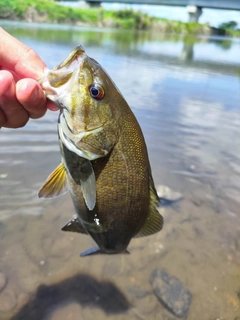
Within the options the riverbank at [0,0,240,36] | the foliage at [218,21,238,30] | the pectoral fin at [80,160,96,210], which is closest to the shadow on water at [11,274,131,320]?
the pectoral fin at [80,160,96,210]

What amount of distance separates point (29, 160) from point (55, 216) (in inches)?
62.3

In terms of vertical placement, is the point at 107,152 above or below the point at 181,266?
above

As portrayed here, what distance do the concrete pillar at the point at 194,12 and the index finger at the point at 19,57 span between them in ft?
202

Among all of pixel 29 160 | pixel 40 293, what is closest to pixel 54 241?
pixel 40 293

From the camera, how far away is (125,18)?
54.4 m

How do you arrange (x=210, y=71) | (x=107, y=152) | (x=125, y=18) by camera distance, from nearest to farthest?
1. (x=107, y=152)
2. (x=210, y=71)
3. (x=125, y=18)

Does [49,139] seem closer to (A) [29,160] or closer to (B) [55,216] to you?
(A) [29,160]

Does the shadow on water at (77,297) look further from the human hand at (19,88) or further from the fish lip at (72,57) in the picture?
the fish lip at (72,57)

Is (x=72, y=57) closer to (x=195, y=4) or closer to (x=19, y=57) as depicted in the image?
(x=19, y=57)

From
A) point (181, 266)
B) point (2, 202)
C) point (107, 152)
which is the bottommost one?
point (181, 266)

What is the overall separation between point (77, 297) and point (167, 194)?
2289mm

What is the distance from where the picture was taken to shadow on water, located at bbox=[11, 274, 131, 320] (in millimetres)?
3275

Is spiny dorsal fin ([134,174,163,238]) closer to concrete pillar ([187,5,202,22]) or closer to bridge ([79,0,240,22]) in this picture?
bridge ([79,0,240,22])

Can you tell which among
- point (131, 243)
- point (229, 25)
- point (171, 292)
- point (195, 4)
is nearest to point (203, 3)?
point (195, 4)
